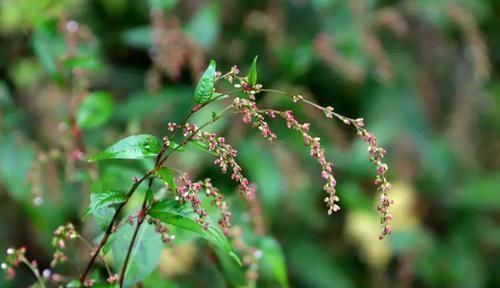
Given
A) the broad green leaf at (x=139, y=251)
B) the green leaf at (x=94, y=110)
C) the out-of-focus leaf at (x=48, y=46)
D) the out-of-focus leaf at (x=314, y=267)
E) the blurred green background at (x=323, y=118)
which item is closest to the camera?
the broad green leaf at (x=139, y=251)

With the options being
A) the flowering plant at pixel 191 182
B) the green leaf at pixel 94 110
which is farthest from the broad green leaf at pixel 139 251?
the green leaf at pixel 94 110

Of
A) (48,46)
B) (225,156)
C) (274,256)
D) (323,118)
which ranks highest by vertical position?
(323,118)

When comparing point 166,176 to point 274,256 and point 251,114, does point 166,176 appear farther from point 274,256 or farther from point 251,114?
point 274,256

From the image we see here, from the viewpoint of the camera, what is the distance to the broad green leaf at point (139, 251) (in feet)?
4.63

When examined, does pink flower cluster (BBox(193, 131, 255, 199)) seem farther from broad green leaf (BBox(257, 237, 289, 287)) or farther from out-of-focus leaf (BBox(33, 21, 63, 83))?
out-of-focus leaf (BBox(33, 21, 63, 83))

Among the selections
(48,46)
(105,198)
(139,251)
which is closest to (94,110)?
(48,46)

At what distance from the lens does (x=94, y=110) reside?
6.65 feet

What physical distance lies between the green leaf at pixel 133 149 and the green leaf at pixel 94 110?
2.47ft

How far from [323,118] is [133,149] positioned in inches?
99.4

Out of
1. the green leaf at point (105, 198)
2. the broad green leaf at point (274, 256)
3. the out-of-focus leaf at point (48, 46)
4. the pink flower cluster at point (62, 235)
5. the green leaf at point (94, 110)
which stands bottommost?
the pink flower cluster at point (62, 235)

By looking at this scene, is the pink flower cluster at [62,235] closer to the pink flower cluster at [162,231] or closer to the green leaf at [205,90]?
the pink flower cluster at [162,231]

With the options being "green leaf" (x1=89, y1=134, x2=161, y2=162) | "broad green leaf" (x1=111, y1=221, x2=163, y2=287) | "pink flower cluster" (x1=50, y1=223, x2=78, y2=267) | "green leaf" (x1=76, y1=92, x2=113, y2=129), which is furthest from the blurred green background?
"green leaf" (x1=89, y1=134, x2=161, y2=162)

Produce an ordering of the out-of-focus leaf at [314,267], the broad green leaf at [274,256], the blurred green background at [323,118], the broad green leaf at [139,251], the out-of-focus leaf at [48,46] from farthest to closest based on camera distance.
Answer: the out-of-focus leaf at [314,267] < the blurred green background at [323,118] < the out-of-focus leaf at [48,46] < the broad green leaf at [274,256] < the broad green leaf at [139,251]

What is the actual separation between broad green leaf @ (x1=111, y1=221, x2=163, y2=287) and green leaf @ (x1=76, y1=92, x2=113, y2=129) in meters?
0.55
